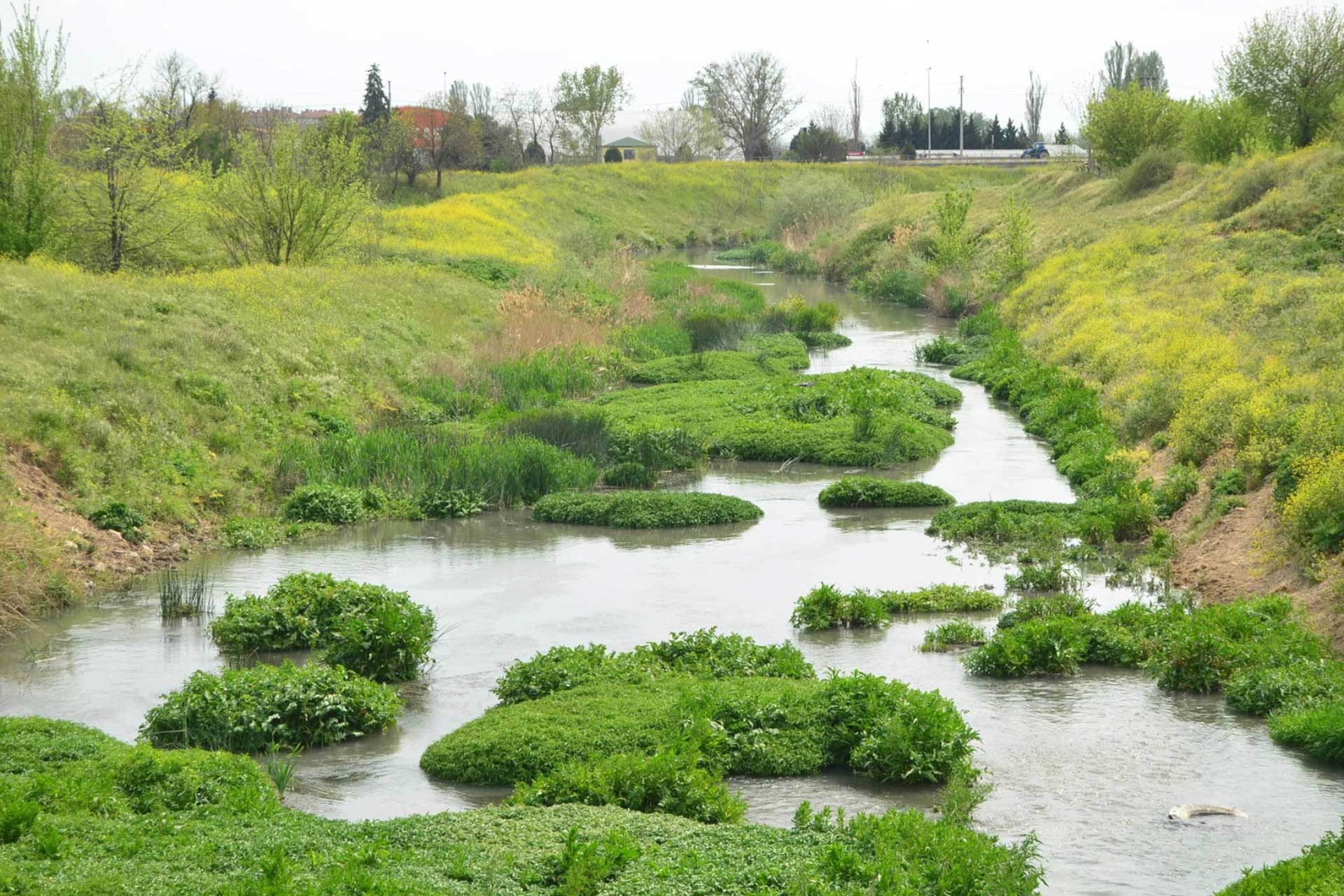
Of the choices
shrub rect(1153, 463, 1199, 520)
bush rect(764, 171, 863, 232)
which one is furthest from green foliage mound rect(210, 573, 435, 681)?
bush rect(764, 171, 863, 232)

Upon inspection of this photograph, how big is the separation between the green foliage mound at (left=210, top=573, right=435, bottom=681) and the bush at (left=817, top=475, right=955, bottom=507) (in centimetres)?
761

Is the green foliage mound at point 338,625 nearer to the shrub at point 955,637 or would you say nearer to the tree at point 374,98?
the shrub at point 955,637

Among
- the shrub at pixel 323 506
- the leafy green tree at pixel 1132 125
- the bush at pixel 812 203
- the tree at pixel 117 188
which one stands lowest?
the shrub at pixel 323 506

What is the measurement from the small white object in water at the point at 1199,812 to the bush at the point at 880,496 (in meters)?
10.3

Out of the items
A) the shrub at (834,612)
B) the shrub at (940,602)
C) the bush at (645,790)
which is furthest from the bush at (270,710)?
the shrub at (940,602)

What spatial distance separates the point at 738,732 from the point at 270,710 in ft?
11.7

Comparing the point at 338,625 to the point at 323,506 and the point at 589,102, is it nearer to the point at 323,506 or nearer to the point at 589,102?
the point at 323,506

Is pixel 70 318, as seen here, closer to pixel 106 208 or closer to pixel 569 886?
pixel 106 208

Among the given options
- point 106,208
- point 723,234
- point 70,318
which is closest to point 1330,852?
point 70,318

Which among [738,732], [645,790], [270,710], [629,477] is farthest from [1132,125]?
[645,790]

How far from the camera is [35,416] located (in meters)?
16.5

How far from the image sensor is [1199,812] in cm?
856

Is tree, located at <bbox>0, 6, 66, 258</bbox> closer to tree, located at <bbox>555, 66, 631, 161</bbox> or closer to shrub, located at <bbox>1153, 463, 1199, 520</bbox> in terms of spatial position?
shrub, located at <bbox>1153, 463, 1199, 520</bbox>

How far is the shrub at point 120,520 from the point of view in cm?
1568
